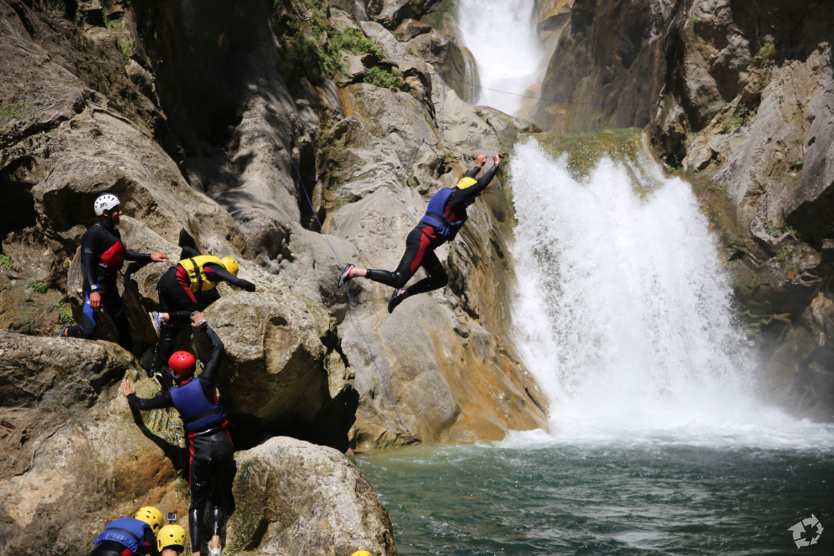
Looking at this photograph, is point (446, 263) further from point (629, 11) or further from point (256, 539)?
point (629, 11)

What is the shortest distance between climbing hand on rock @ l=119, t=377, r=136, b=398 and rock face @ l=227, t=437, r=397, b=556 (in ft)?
4.30

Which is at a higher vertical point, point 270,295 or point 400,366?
point 270,295

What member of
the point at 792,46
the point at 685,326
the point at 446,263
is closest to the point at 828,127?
the point at 792,46

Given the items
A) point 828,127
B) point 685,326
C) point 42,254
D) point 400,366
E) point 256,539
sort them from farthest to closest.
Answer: point 685,326 < point 828,127 < point 400,366 < point 42,254 < point 256,539

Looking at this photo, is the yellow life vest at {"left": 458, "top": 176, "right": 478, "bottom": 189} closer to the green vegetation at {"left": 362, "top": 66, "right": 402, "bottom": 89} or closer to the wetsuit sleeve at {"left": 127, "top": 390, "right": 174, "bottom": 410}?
the wetsuit sleeve at {"left": 127, "top": 390, "right": 174, "bottom": 410}

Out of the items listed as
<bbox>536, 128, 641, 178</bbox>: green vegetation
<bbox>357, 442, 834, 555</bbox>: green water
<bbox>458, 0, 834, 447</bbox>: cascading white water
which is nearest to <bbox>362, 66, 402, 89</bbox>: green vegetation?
<bbox>458, 0, 834, 447</bbox>: cascading white water

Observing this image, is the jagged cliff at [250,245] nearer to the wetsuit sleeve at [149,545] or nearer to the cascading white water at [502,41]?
the wetsuit sleeve at [149,545]

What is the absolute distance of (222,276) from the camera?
784 cm

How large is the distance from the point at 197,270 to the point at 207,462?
223 centimetres

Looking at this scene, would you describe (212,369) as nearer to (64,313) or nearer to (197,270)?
(197,270)

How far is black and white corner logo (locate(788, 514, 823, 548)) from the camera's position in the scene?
26.0 feet

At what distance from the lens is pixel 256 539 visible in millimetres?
6957

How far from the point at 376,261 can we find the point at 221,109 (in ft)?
18.9

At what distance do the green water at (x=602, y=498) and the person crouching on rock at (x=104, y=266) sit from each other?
13.9ft
